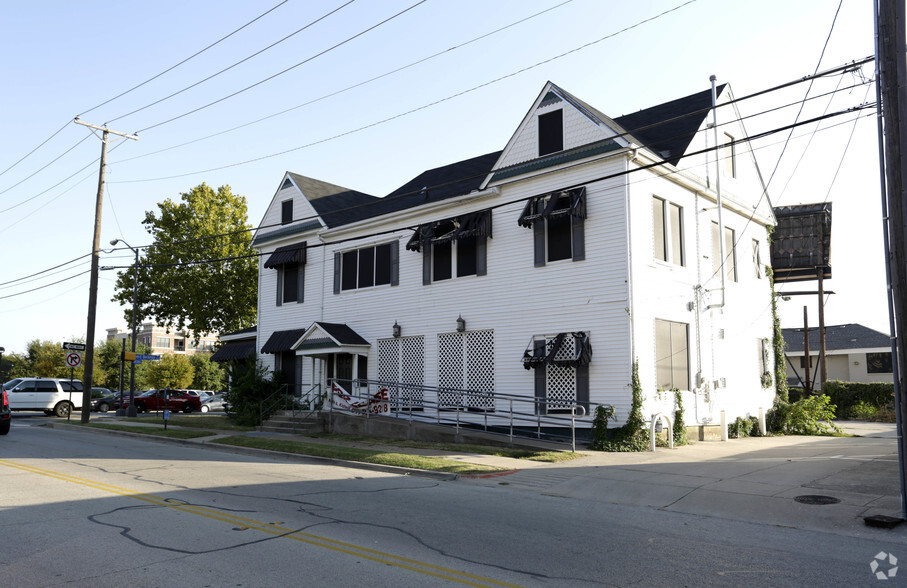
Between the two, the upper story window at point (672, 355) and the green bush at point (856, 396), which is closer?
the upper story window at point (672, 355)

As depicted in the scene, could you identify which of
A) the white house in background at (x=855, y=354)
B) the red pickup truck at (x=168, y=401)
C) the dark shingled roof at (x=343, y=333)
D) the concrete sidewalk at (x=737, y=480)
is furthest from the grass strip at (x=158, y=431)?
the white house in background at (x=855, y=354)

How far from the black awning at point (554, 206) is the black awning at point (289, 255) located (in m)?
11.0

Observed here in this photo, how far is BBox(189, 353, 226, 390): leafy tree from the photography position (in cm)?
7275

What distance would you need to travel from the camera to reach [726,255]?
2244 centimetres

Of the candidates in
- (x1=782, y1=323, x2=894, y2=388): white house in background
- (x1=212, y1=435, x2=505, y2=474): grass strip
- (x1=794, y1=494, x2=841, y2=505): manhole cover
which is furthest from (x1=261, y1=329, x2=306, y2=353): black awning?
(x1=782, y1=323, x2=894, y2=388): white house in background

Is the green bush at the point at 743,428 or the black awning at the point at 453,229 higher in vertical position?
the black awning at the point at 453,229

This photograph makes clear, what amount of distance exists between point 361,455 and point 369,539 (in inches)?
326

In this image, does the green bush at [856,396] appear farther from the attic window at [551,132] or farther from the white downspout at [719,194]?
the attic window at [551,132]

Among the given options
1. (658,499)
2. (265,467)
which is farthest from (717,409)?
(265,467)

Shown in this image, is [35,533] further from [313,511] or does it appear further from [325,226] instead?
[325,226]

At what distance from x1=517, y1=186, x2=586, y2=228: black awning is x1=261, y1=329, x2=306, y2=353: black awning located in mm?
11166

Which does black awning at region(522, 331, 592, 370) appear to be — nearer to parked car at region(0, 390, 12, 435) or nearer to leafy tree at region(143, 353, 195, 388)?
parked car at region(0, 390, 12, 435)

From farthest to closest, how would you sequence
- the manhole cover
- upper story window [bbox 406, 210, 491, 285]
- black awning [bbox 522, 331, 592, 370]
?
upper story window [bbox 406, 210, 491, 285]
black awning [bbox 522, 331, 592, 370]
the manhole cover

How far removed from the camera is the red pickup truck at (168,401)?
4019cm
